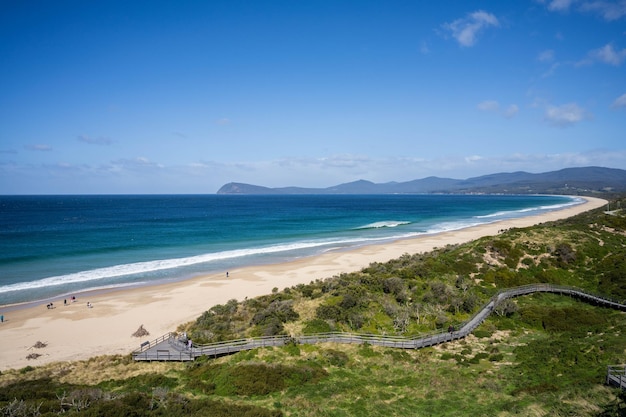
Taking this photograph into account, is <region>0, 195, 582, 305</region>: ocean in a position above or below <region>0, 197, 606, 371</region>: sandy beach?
above

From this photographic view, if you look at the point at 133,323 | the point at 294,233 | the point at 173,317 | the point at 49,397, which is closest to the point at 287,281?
the point at 173,317

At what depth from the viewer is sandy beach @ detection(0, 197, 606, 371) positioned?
25.5 metres

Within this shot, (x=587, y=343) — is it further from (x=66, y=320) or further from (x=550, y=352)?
(x=66, y=320)

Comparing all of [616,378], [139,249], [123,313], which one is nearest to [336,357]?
[616,378]

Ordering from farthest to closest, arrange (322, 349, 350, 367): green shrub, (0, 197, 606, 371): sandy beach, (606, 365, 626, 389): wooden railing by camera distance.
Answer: (0, 197, 606, 371): sandy beach → (322, 349, 350, 367): green shrub → (606, 365, 626, 389): wooden railing

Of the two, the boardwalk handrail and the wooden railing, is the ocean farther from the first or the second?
the wooden railing

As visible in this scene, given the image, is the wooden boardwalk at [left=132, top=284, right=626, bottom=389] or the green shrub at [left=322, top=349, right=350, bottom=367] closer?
the green shrub at [left=322, top=349, right=350, bottom=367]

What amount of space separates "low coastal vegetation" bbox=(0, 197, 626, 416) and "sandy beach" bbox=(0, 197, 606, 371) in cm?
347

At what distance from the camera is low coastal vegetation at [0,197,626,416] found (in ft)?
48.9

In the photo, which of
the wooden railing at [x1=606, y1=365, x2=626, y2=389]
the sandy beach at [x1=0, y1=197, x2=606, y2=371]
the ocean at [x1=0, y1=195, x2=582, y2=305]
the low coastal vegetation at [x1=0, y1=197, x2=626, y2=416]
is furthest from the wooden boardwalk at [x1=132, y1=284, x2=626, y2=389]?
the ocean at [x1=0, y1=195, x2=582, y2=305]

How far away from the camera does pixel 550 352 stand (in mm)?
19625

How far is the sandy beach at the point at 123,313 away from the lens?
83.5 ft

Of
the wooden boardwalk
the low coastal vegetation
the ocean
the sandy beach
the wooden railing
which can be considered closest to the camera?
the wooden railing

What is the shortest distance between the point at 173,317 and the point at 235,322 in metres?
7.32
